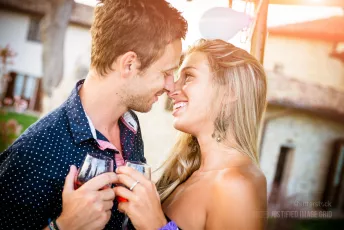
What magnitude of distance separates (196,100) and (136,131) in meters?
0.53

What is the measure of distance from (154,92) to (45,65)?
429cm

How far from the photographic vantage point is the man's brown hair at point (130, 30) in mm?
1884

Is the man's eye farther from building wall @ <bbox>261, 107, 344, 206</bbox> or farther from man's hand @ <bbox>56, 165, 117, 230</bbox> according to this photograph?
building wall @ <bbox>261, 107, 344, 206</bbox>

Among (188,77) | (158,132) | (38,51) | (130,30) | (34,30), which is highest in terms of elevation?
(130,30)

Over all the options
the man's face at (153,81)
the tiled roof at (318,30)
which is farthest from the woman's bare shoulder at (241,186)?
the tiled roof at (318,30)

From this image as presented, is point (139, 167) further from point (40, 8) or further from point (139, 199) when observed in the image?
point (40, 8)

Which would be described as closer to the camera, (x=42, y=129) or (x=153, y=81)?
(x=42, y=129)

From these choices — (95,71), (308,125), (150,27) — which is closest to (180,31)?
(150,27)

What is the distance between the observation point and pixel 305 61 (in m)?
5.68

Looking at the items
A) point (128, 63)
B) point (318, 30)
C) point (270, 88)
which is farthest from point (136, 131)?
point (270, 88)

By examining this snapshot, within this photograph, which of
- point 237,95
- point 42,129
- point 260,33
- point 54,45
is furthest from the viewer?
point 54,45

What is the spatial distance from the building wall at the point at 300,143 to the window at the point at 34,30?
4.06 metres

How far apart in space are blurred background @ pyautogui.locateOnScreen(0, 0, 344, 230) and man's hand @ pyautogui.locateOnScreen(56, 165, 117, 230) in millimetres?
3313

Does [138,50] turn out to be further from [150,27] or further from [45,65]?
[45,65]
